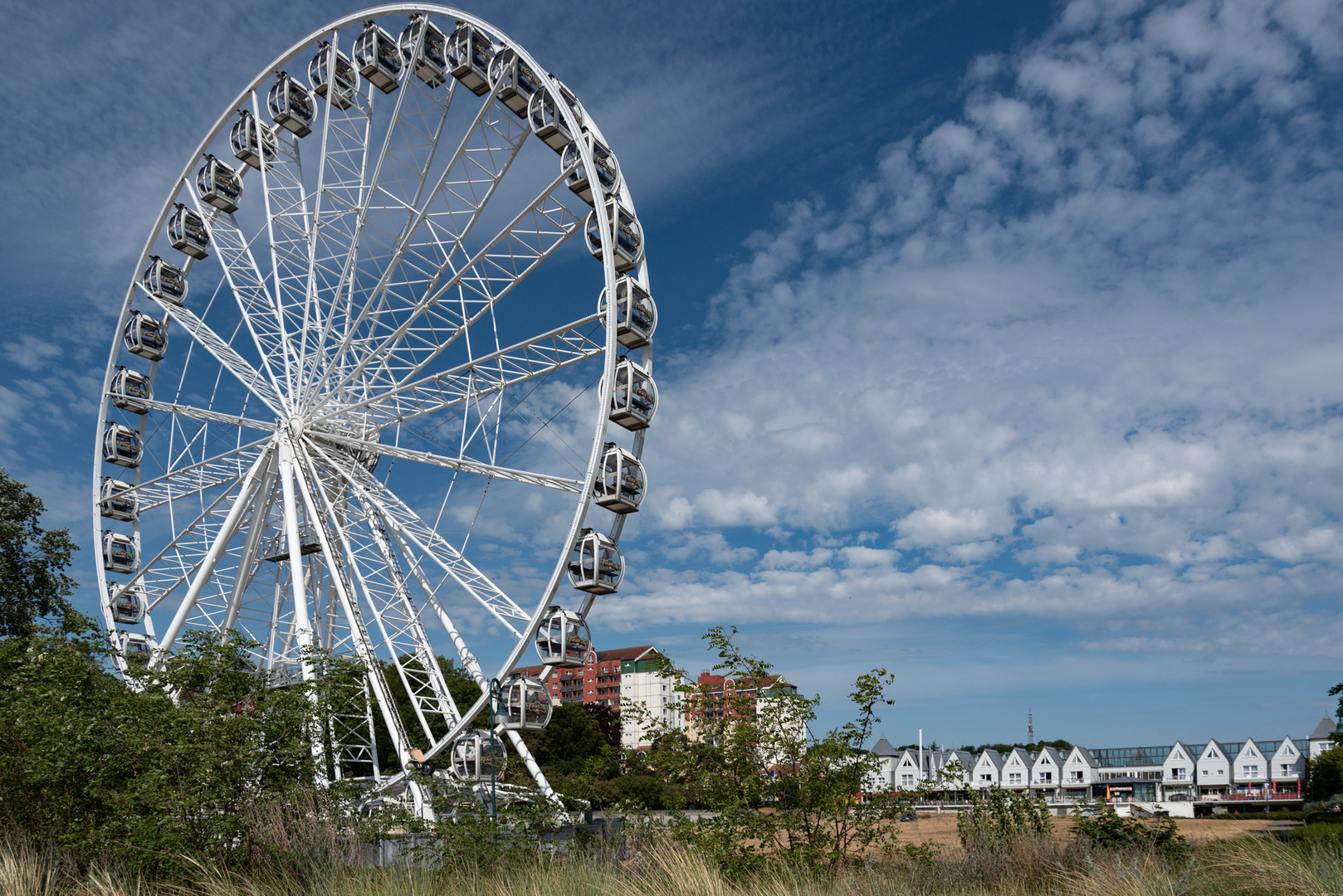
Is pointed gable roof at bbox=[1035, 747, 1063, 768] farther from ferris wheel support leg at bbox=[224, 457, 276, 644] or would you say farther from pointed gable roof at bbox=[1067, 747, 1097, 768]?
ferris wheel support leg at bbox=[224, 457, 276, 644]

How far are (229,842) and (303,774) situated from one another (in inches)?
47.3

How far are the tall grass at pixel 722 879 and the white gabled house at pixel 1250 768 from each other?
102 meters

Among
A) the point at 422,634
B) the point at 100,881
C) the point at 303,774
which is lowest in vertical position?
the point at 100,881

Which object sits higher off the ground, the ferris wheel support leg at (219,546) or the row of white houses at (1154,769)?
the ferris wheel support leg at (219,546)

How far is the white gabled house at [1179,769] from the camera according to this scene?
4001 inches

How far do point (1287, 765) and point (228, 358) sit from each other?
104m

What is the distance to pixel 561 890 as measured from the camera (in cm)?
866

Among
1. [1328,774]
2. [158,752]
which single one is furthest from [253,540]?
[1328,774]

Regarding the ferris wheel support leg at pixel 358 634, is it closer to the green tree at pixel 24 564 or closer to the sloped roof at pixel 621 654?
the green tree at pixel 24 564

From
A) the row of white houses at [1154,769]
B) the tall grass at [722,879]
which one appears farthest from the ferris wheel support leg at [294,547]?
the row of white houses at [1154,769]

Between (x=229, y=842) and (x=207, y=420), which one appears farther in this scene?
(x=207, y=420)

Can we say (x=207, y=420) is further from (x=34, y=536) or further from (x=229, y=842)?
(x=229, y=842)

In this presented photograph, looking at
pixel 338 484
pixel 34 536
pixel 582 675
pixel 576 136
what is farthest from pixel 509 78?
pixel 582 675

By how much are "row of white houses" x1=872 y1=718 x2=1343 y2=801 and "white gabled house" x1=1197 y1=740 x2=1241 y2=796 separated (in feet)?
0.27
